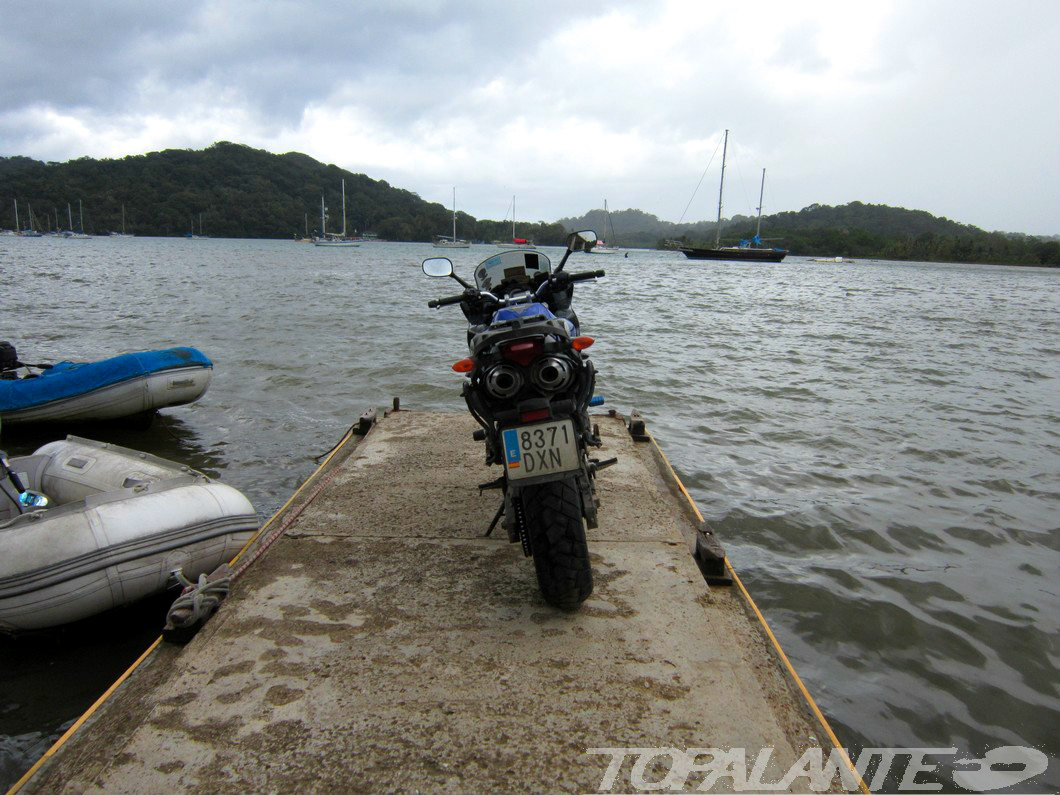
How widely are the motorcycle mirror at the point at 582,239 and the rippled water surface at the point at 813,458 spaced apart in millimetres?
2126

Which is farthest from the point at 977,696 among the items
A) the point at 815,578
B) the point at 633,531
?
the point at 633,531

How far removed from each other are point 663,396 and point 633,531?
5075mm

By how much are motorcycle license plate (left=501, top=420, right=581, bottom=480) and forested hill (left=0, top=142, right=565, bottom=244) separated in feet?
277

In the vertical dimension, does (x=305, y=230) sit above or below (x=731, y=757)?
above

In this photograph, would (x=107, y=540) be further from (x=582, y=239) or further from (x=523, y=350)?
(x=582, y=239)

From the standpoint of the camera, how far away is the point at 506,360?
97.2 inches

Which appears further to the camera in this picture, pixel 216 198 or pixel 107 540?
pixel 216 198

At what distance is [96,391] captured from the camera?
616cm

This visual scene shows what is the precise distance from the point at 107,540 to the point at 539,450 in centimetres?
219

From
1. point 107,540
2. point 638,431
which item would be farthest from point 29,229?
point 638,431

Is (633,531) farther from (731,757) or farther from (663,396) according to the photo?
(663,396)

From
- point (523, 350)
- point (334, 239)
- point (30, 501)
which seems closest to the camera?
point (523, 350)

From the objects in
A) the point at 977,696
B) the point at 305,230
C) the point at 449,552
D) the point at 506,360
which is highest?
the point at 305,230

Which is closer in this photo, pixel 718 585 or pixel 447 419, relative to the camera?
pixel 718 585
